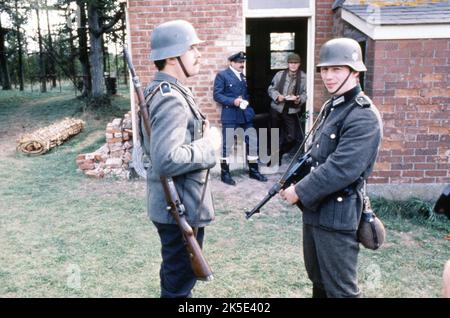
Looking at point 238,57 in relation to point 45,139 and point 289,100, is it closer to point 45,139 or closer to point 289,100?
point 289,100

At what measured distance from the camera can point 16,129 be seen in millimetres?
12969

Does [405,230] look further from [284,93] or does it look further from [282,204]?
[284,93]

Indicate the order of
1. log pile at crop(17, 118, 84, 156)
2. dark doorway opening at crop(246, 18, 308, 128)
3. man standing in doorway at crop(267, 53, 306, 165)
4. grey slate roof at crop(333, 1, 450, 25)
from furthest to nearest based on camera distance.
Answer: dark doorway opening at crop(246, 18, 308, 128)
log pile at crop(17, 118, 84, 156)
man standing in doorway at crop(267, 53, 306, 165)
grey slate roof at crop(333, 1, 450, 25)

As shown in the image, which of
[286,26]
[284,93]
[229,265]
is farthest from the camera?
[286,26]

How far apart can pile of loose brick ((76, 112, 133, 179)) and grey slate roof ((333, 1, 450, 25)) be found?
14.9 feet

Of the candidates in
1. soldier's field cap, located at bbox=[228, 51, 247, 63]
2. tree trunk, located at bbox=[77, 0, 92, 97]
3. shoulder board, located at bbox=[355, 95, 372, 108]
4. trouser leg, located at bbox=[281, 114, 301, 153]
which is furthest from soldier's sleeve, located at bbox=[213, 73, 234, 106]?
tree trunk, located at bbox=[77, 0, 92, 97]

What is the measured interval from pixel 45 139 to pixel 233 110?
5.24 m

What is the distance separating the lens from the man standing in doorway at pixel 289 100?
7500 millimetres

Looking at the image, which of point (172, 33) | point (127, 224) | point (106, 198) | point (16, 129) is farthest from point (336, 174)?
point (16, 129)

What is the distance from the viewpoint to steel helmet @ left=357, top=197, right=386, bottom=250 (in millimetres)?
2836

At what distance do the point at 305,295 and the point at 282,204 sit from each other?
2.53m

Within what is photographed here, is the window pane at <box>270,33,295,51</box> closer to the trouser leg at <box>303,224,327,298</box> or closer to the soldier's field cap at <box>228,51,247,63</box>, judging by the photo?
the soldier's field cap at <box>228,51,247,63</box>

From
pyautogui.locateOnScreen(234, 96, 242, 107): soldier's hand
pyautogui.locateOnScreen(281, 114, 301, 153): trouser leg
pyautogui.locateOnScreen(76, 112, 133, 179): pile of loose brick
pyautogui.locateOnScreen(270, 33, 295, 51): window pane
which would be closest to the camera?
pyautogui.locateOnScreen(234, 96, 242, 107): soldier's hand

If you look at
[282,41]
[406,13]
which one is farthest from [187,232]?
[282,41]
